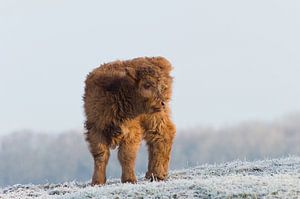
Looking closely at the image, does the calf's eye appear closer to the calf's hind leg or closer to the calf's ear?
the calf's ear

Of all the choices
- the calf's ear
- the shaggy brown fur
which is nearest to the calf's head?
the shaggy brown fur

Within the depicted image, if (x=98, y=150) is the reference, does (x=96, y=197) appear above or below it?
below

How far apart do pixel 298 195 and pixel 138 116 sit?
4.91 meters

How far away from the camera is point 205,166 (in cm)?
2166

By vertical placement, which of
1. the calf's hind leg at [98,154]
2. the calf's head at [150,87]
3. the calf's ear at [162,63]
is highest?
the calf's ear at [162,63]

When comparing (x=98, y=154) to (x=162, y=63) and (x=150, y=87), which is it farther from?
(x=162, y=63)

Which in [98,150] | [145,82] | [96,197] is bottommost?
[96,197]

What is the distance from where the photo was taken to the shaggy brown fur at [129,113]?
51.6ft

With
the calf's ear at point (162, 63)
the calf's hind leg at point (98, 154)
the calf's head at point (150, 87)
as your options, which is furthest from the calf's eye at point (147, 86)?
the calf's hind leg at point (98, 154)

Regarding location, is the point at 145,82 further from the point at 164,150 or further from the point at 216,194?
the point at 216,194

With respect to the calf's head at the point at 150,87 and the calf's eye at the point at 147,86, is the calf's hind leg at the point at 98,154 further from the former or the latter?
the calf's eye at the point at 147,86

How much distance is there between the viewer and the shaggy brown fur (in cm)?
1574

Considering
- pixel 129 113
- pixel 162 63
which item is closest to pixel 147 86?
pixel 162 63

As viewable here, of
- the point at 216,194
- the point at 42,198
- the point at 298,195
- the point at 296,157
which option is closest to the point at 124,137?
the point at 42,198
